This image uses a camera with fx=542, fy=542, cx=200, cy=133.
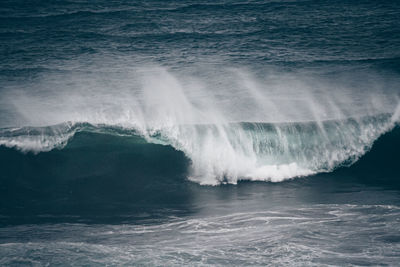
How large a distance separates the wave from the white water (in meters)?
0.02

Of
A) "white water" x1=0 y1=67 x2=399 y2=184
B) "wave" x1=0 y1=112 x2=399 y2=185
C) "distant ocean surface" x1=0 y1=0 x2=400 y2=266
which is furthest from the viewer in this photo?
"white water" x1=0 y1=67 x2=399 y2=184

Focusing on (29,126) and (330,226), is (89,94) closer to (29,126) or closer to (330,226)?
(29,126)

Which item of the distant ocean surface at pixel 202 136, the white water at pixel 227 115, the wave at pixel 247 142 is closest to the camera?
the distant ocean surface at pixel 202 136

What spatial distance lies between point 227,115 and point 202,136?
129 centimetres

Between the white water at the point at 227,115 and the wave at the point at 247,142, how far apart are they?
2 centimetres

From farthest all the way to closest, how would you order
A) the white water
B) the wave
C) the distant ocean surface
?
the white water, the wave, the distant ocean surface

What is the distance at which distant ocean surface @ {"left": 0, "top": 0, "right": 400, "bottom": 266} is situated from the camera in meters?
8.32

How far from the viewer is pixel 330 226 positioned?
8617mm

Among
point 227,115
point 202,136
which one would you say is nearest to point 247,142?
point 202,136

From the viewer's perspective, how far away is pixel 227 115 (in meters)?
13.2

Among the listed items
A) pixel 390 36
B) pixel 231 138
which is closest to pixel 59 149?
pixel 231 138

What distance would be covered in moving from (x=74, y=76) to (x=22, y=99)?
2166 millimetres

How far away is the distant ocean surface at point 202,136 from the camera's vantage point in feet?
27.3

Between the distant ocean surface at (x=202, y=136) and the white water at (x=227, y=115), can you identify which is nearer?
the distant ocean surface at (x=202, y=136)
